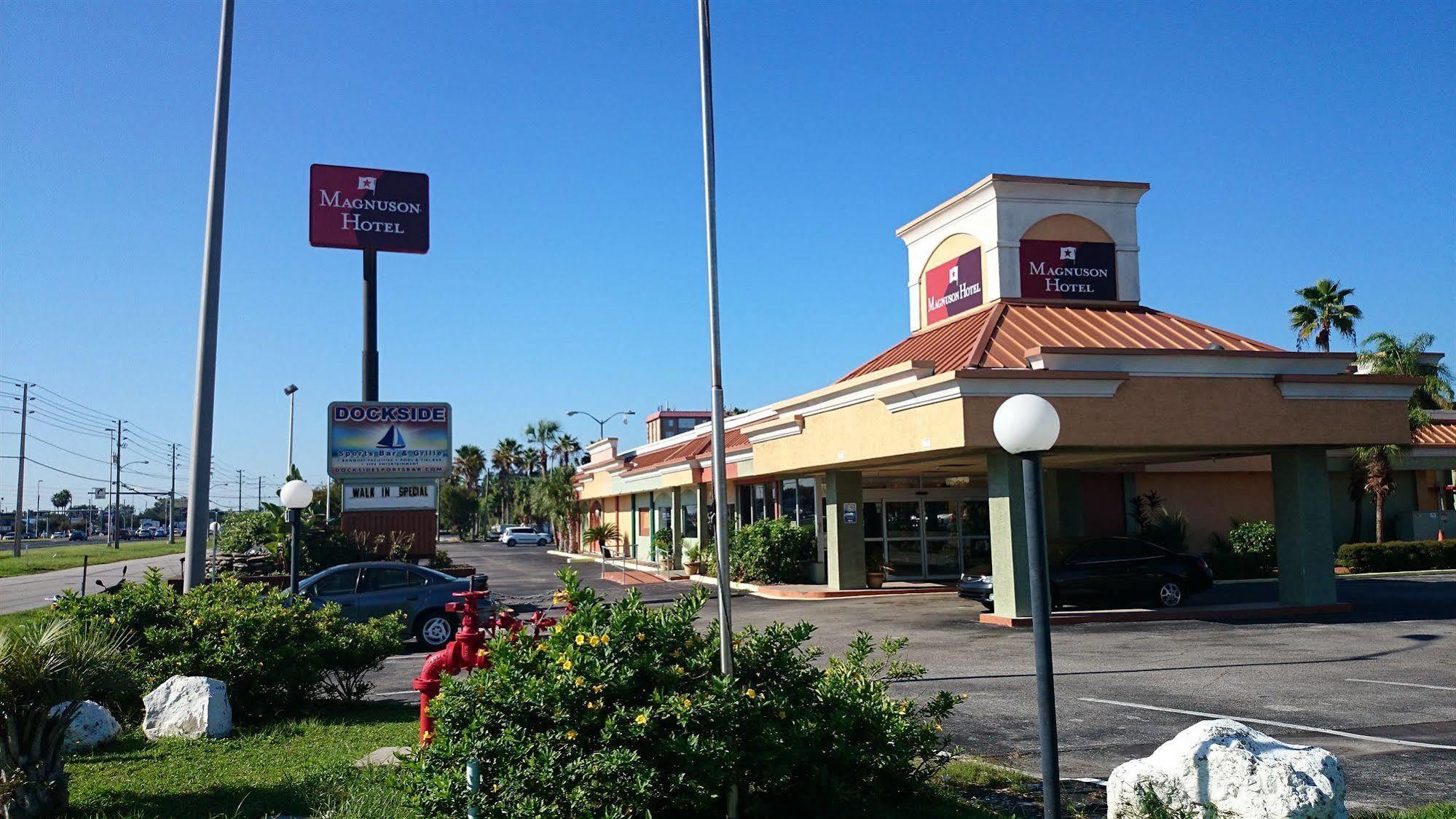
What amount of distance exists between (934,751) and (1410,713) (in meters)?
6.49

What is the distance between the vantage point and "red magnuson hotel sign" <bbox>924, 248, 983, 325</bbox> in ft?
73.3

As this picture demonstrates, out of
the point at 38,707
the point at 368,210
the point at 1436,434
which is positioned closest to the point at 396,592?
the point at 38,707

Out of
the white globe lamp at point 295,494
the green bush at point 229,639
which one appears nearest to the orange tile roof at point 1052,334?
the white globe lamp at point 295,494

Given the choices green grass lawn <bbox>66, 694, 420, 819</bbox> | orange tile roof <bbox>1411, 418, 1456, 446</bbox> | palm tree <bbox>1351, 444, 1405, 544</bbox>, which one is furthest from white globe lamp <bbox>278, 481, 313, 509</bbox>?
orange tile roof <bbox>1411, 418, 1456, 446</bbox>

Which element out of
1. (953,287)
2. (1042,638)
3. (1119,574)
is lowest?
(1119,574)

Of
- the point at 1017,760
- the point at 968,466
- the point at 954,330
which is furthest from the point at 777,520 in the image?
the point at 1017,760

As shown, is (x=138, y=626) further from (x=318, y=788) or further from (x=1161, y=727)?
(x=1161, y=727)

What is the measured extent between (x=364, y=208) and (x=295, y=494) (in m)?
22.8

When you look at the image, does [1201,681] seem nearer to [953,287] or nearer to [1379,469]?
Answer: [953,287]

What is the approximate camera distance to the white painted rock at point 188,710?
29.6 ft

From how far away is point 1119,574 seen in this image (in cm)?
2022

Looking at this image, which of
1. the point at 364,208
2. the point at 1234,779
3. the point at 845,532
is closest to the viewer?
the point at 1234,779

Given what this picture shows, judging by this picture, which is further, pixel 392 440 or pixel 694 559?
pixel 694 559

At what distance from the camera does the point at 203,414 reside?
39.5 ft
